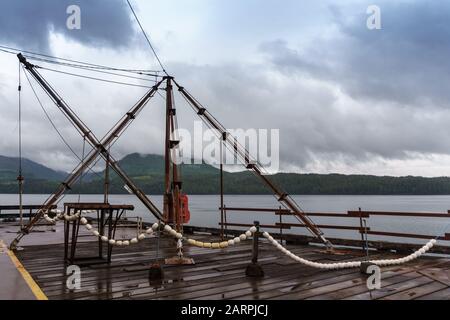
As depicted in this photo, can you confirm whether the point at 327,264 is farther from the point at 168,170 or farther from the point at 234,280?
the point at 168,170

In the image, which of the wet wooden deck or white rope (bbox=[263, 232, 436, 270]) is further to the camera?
white rope (bbox=[263, 232, 436, 270])

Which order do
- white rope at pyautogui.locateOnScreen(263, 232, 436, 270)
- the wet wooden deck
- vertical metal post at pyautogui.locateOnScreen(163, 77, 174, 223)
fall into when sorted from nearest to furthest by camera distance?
the wet wooden deck
white rope at pyautogui.locateOnScreen(263, 232, 436, 270)
vertical metal post at pyautogui.locateOnScreen(163, 77, 174, 223)

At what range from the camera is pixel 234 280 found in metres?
9.66

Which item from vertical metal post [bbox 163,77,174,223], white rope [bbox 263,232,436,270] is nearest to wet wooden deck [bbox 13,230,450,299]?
white rope [bbox 263,232,436,270]

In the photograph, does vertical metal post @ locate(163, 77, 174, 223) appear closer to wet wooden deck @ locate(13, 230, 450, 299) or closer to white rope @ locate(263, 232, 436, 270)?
wet wooden deck @ locate(13, 230, 450, 299)

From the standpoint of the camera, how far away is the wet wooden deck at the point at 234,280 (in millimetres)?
8219

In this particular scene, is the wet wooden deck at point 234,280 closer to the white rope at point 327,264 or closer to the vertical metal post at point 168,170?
the white rope at point 327,264

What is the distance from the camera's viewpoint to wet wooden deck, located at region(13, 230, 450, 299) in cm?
822

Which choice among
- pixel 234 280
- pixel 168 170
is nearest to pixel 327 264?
pixel 234 280

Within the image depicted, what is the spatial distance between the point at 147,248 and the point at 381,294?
10061 millimetres

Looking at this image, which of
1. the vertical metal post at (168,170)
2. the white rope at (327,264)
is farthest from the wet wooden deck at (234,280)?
the vertical metal post at (168,170)
